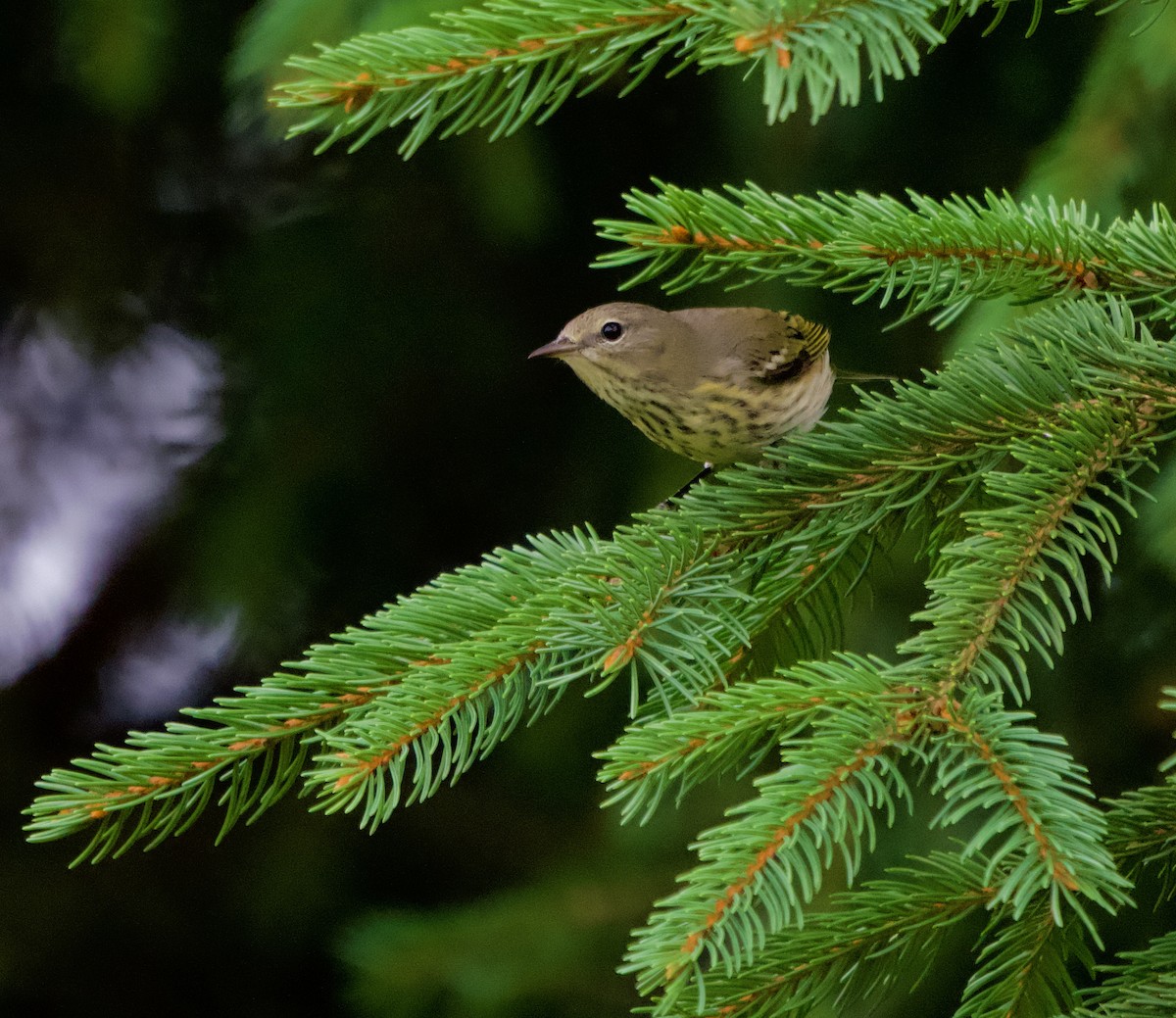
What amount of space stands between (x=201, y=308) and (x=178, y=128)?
20.5 inches

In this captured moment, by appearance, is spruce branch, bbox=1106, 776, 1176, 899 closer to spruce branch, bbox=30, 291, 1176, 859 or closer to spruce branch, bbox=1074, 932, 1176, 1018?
spruce branch, bbox=1074, 932, 1176, 1018

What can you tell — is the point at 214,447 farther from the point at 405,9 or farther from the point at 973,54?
the point at 973,54

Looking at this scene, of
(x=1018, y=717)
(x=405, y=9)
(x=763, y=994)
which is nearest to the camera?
(x=1018, y=717)

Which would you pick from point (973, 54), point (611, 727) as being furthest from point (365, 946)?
point (973, 54)

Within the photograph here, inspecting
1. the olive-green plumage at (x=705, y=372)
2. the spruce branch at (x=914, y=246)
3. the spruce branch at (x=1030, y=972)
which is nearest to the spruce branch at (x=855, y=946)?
the spruce branch at (x=1030, y=972)

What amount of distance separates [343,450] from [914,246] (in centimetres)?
195

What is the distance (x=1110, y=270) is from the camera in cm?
171

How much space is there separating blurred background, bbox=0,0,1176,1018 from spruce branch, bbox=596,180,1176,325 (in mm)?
1328

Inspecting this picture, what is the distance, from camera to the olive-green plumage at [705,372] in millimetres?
2615

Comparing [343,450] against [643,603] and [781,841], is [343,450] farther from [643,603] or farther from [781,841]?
[781,841]

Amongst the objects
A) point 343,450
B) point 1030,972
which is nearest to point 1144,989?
point 1030,972

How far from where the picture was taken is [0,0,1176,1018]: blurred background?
3.04 metres

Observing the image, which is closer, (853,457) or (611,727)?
(853,457)

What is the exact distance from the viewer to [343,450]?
330 centimetres
